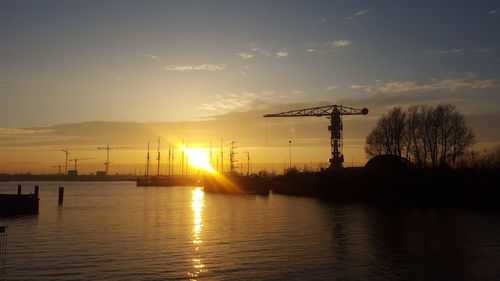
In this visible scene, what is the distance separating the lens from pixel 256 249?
1106 inches

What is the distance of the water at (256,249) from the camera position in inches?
853

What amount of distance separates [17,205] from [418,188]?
54.3 metres

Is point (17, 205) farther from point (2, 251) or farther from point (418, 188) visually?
point (418, 188)

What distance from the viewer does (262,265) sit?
23312mm

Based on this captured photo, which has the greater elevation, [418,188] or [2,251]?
[418,188]

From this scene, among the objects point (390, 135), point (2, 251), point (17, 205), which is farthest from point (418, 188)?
point (2, 251)

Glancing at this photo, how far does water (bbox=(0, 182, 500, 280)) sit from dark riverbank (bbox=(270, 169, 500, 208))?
56.5ft

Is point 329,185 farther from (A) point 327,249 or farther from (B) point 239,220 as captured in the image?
(A) point 327,249

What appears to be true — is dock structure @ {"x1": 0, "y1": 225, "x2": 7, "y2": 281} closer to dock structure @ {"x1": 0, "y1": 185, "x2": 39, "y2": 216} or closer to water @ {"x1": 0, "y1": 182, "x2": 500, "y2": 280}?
water @ {"x1": 0, "y1": 182, "x2": 500, "y2": 280}

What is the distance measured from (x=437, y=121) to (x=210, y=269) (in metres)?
67.3

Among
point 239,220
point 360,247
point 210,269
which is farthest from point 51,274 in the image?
point 239,220

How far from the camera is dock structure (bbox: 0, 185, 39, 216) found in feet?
159

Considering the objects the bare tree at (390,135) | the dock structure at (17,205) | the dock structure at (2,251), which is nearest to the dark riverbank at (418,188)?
the bare tree at (390,135)

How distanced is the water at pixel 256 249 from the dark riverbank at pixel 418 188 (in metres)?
17.2
